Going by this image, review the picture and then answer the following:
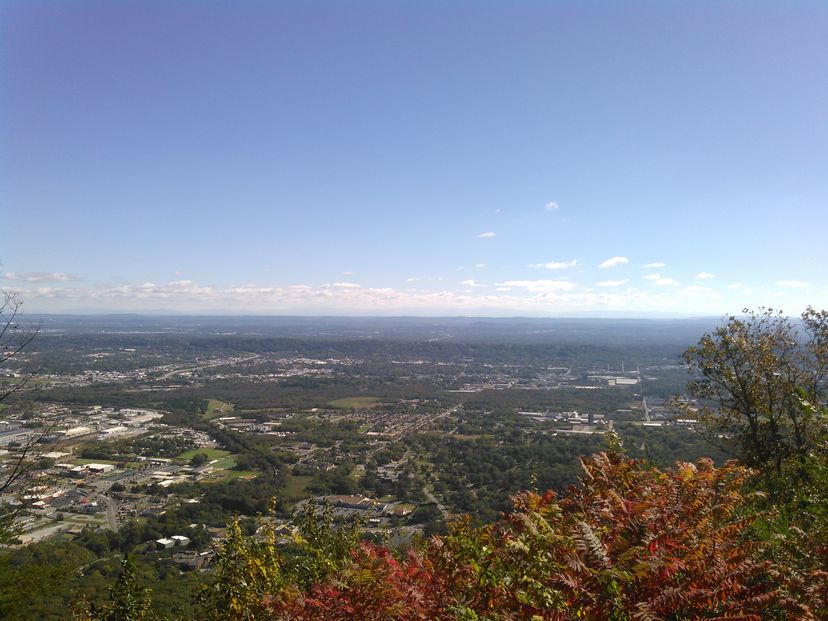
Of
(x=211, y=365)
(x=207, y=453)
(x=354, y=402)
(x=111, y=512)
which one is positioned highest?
(x=111, y=512)

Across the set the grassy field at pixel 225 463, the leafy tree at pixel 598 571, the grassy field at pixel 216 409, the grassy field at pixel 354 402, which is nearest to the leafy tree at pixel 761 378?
the leafy tree at pixel 598 571

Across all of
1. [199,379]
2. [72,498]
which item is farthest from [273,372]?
[72,498]

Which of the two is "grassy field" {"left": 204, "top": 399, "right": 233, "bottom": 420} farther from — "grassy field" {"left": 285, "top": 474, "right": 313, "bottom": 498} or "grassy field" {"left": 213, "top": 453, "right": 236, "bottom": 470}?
"grassy field" {"left": 285, "top": 474, "right": 313, "bottom": 498}

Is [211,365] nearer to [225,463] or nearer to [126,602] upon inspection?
[225,463]

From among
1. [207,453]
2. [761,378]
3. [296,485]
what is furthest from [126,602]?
[207,453]

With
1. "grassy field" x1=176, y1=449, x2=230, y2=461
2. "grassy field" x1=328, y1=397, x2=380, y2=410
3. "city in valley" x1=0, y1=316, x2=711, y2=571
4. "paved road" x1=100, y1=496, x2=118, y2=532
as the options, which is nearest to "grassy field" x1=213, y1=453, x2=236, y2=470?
"city in valley" x1=0, y1=316, x2=711, y2=571

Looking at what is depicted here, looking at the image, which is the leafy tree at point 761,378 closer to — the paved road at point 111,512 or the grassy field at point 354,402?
the paved road at point 111,512
